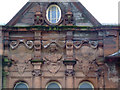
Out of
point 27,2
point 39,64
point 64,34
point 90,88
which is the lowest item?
point 90,88

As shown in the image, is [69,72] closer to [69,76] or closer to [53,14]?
[69,76]

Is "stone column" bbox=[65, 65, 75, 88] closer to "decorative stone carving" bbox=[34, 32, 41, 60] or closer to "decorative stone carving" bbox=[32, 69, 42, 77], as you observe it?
"decorative stone carving" bbox=[32, 69, 42, 77]

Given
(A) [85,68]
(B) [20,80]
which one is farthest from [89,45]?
(B) [20,80]

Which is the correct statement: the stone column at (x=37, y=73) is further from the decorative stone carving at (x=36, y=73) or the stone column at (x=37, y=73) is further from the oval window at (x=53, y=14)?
the oval window at (x=53, y=14)

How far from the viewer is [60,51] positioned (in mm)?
21078

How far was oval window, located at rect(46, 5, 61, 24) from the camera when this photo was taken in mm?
21641

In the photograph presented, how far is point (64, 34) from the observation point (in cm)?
2128

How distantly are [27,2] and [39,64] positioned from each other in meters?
3.90

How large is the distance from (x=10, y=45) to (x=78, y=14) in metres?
4.32

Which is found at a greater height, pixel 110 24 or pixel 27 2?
pixel 27 2

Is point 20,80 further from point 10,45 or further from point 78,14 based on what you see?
point 78,14

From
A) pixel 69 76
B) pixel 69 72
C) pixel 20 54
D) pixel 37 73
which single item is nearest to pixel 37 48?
pixel 20 54

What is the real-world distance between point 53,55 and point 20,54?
1.87 m

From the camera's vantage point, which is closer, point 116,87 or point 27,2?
point 116,87
